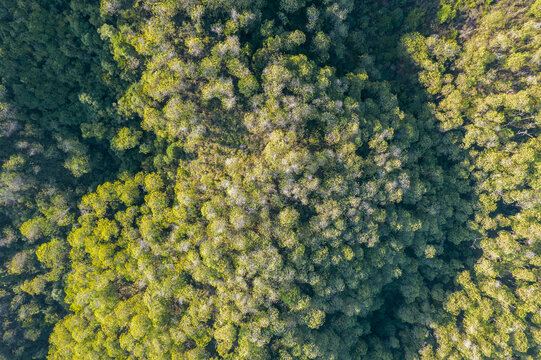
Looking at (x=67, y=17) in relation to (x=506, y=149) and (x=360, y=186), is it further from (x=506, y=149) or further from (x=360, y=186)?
(x=506, y=149)

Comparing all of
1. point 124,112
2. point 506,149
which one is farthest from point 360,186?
point 124,112

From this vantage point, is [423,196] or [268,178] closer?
[268,178]

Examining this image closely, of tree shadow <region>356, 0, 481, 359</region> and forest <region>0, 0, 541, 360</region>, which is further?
tree shadow <region>356, 0, 481, 359</region>

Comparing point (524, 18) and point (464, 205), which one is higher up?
point (524, 18)

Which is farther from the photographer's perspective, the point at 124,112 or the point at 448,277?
the point at 448,277

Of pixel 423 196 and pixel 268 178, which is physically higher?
pixel 268 178

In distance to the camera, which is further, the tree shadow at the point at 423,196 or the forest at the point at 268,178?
the tree shadow at the point at 423,196

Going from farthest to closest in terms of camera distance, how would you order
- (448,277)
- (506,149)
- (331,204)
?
(448,277) < (506,149) < (331,204)

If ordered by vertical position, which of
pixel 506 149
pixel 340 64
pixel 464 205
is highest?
pixel 340 64
